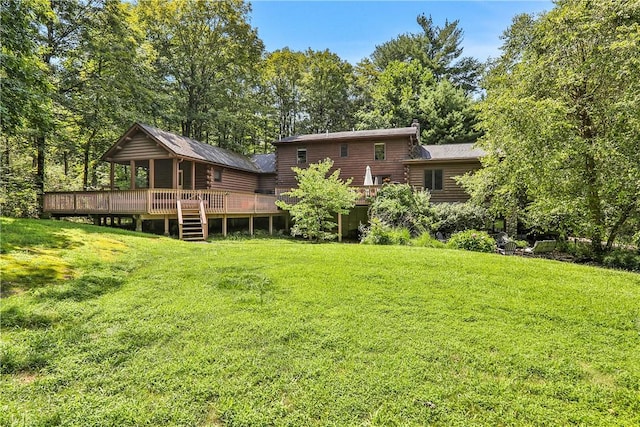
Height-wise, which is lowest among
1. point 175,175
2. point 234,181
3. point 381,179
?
point 175,175

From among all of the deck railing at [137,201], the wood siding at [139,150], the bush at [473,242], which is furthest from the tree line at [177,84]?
the bush at [473,242]

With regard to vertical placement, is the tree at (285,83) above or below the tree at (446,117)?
above

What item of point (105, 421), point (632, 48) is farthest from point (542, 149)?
point (105, 421)

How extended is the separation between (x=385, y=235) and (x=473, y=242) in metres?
3.06

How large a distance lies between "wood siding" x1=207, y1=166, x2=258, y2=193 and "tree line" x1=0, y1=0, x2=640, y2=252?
5.19 metres

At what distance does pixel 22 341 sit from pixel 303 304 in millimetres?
3530

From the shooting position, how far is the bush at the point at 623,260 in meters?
A: 9.14

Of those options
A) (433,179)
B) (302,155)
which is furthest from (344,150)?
(433,179)

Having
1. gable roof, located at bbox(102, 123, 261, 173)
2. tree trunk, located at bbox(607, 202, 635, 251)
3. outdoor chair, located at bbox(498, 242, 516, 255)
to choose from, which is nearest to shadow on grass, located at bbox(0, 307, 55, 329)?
gable roof, located at bbox(102, 123, 261, 173)

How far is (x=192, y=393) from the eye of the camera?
126 inches

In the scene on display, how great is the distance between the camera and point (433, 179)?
19078 mm

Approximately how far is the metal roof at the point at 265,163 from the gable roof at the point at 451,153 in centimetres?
1003

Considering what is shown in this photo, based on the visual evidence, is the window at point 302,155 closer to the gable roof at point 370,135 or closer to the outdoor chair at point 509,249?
the gable roof at point 370,135

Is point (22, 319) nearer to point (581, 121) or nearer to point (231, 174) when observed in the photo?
point (581, 121)
